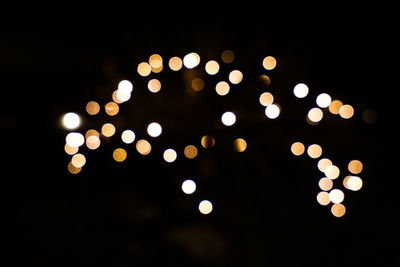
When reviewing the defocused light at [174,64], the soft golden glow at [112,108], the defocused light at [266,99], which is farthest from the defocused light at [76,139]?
the defocused light at [266,99]

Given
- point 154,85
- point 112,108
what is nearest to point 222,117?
point 154,85

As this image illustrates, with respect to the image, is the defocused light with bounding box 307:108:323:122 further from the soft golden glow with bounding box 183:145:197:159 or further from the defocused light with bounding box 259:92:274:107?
the soft golden glow with bounding box 183:145:197:159

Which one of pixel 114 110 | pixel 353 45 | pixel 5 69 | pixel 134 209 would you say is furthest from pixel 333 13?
pixel 5 69

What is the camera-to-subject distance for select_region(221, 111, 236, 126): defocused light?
0.98 meters

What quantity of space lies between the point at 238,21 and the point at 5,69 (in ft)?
3.43

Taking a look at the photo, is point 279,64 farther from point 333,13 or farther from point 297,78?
point 333,13

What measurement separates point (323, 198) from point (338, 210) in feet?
0.30

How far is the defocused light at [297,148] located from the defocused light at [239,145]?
0.55 ft

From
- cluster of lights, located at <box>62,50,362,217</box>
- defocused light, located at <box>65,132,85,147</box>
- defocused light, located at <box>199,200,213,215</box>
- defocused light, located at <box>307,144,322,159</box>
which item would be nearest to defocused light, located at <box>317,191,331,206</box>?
cluster of lights, located at <box>62,50,362,217</box>

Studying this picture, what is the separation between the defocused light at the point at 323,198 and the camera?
1.13 metres

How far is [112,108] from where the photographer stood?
40.6 inches

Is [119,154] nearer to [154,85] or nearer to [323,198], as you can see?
[154,85]

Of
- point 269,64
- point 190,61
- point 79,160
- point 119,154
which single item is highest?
point 269,64

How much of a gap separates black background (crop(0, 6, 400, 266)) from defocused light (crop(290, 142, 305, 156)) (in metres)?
0.03
